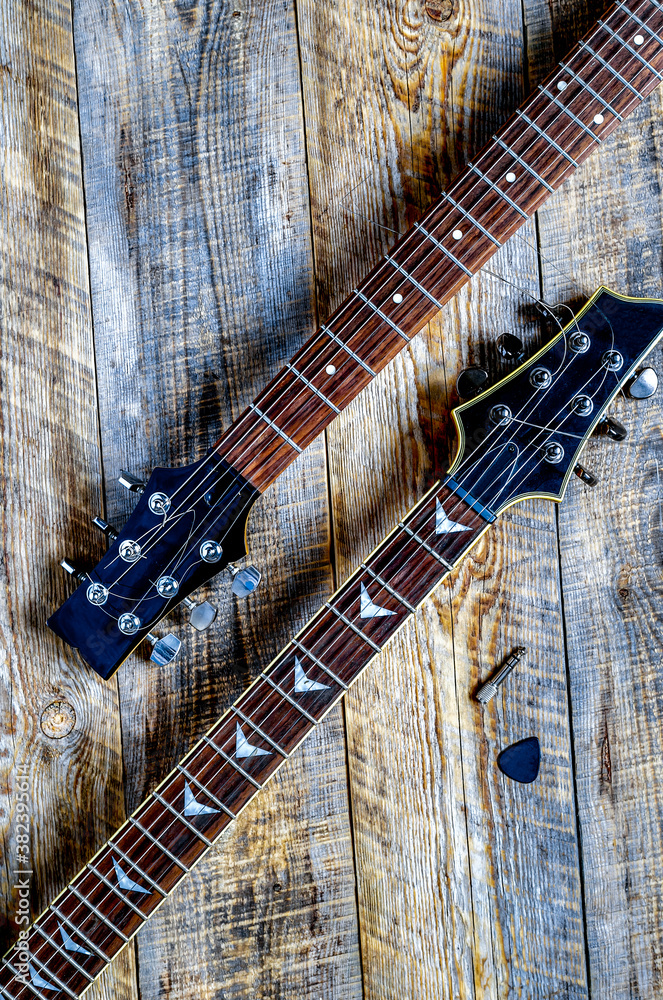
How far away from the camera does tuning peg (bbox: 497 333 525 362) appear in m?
1.50

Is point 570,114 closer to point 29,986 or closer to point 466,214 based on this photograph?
point 466,214

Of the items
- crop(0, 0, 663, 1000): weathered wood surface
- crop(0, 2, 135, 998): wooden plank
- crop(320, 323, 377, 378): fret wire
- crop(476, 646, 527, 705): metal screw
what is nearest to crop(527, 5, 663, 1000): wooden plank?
crop(0, 0, 663, 1000): weathered wood surface

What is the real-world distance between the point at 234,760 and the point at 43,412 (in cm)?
90

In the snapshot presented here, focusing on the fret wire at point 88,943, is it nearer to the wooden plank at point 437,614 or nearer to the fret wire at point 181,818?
the fret wire at point 181,818

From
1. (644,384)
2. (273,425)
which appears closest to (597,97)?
(644,384)

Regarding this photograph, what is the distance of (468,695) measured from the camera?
1.57 meters

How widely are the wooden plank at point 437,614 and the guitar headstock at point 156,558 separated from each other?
1.01ft

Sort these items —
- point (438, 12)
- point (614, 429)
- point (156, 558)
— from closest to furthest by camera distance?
point (156, 558) → point (614, 429) → point (438, 12)

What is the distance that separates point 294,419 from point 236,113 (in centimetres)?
76

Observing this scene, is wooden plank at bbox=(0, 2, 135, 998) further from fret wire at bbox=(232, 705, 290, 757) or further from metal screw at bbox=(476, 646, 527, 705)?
metal screw at bbox=(476, 646, 527, 705)

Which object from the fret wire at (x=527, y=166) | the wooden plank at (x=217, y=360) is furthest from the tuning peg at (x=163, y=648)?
the fret wire at (x=527, y=166)

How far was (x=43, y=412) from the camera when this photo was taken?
1.61 meters

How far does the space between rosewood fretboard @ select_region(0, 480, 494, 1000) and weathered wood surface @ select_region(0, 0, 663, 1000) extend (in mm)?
169

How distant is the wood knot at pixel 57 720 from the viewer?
1.59m
